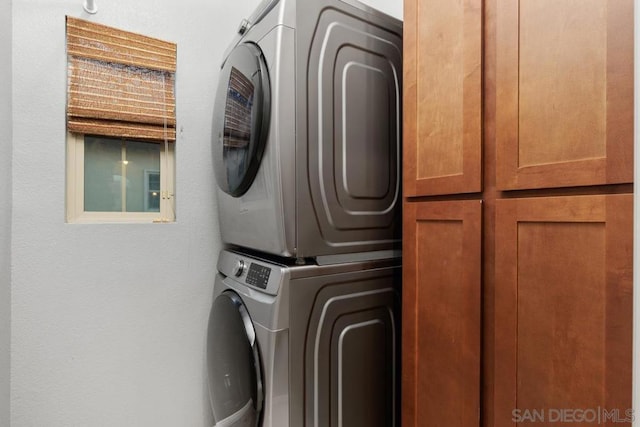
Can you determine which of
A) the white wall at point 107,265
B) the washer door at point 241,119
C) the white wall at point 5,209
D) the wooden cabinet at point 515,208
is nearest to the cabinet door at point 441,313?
the wooden cabinet at point 515,208

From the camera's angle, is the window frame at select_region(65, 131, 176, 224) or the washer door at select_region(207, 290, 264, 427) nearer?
the washer door at select_region(207, 290, 264, 427)

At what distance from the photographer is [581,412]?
741 millimetres

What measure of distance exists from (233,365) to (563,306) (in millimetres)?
1157

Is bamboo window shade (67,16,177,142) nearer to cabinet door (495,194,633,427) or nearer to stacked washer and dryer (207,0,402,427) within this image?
stacked washer and dryer (207,0,402,427)

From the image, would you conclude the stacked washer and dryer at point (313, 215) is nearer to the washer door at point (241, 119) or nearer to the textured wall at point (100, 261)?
the washer door at point (241, 119)

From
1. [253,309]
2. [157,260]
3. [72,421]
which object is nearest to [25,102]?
[157,260]

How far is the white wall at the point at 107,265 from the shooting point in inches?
54.5

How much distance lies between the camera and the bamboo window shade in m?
1.45

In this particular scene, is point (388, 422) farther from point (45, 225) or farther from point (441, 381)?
point (45, 225)

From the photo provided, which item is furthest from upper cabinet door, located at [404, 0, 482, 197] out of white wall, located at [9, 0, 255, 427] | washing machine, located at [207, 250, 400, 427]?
white wall, located at [9, 0, 255, 427]

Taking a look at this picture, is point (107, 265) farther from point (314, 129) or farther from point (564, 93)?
point (564, 93)

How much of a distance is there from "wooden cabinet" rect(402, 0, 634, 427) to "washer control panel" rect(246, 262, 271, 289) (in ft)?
1.59

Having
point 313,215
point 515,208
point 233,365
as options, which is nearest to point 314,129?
point 313,215

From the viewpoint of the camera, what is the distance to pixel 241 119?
1.28 metres
